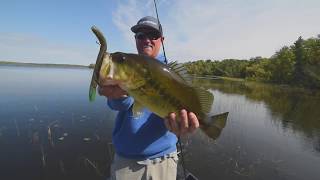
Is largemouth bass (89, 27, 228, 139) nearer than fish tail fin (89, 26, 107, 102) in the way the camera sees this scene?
No

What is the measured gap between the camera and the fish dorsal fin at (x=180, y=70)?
8.62 feet

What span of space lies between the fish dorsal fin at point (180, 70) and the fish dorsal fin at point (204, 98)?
12 centimetres

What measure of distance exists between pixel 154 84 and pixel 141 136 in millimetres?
1258

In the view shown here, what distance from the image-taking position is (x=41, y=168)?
1092 centimetres

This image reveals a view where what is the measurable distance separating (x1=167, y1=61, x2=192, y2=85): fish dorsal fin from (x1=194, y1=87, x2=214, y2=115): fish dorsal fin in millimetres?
123

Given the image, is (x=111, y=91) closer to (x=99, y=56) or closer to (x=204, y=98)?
(x=99, y=56)

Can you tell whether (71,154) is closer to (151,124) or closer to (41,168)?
(41,168)

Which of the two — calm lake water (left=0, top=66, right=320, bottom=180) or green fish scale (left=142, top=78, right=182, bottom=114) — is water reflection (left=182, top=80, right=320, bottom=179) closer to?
calm lake water (left=0, top=66, right=320, bottom=180)

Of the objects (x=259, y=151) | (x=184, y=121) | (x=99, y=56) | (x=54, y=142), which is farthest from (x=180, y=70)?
(x=259, y=151)

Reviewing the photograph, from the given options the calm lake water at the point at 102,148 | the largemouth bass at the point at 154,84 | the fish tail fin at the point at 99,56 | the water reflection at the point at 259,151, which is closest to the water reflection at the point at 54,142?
the calm lake water at the point at 102,148

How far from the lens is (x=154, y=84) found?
245 centimetres

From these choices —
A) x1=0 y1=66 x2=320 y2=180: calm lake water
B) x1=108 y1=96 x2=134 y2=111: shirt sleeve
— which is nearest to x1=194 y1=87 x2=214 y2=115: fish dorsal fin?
x1=108 y1=96 x2=134 y2=111: shirt sleeve

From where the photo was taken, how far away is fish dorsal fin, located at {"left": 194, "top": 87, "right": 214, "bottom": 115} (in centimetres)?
267

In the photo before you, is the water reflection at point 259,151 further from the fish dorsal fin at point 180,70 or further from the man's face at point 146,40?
the fish dorsal fin at point 180,70
